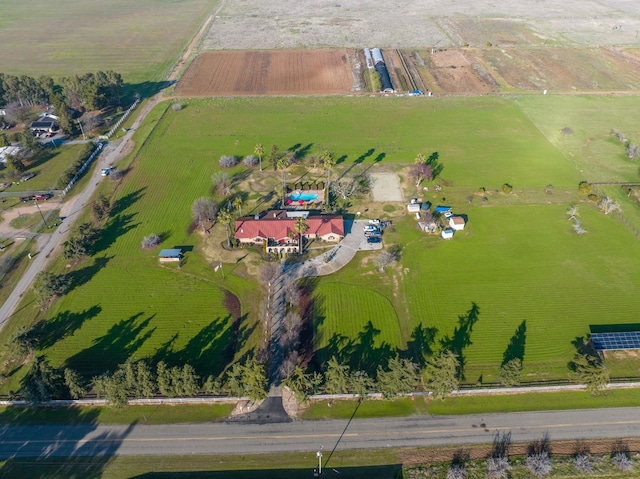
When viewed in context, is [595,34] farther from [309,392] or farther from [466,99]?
[309,392]

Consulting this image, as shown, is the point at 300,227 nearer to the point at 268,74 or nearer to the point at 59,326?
the point at 59,326

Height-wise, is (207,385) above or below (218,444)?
above

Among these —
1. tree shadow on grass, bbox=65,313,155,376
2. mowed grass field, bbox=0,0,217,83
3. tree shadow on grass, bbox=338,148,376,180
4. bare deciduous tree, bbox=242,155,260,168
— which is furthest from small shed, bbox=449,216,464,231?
mowed grass field, bbox=0,0,217,83

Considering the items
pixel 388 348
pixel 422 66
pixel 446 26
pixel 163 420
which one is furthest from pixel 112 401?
pixel 446 26

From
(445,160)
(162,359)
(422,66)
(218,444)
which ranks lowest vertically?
(218,444)

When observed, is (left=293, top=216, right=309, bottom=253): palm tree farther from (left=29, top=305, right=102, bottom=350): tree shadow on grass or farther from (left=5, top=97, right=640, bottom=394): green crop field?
(left=29, top=305, right=102, bottom=350): tree shadow on grass

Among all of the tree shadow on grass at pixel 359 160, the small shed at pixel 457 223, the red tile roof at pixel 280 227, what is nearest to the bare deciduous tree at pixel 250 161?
the tree shadow on grass at pixel 359 160
